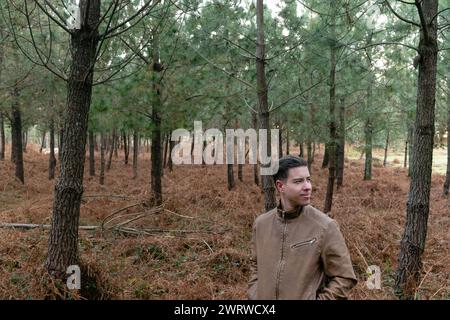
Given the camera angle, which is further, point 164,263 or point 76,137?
point 164,263

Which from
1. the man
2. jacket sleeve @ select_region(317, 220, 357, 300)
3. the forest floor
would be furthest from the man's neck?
the forest floor

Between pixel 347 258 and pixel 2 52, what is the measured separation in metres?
12.5

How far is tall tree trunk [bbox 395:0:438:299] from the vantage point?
183 inches

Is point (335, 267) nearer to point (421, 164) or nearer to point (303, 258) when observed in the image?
point (303, 258)

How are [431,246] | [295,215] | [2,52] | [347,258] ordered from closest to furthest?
[347,258] < [295,215] < [431,246] < [2,52]

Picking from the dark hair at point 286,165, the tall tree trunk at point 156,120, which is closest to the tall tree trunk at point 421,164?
the dark hair at point 286,165

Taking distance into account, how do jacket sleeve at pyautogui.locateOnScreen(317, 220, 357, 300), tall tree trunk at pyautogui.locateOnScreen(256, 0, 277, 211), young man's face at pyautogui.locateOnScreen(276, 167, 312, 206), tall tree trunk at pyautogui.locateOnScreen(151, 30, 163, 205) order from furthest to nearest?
1. tall tree trunk at pyautogui.locateOnScreen(151, 30, 163, 205)
2. tall tree trunk at pyautogui.locateOnScreen(256, 0, 277, 211)
3. young man's face at pyautogui.locateOnScreen(276, 167, 312, 206)
4. jacket sleeve at pyautogui.locateOnScreen(317, 220, 357, 300)

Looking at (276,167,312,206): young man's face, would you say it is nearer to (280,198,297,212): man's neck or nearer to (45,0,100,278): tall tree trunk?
(280,198,297,212): man's neck

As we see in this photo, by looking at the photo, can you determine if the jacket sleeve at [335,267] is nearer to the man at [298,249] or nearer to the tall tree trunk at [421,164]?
the man at [298,249]

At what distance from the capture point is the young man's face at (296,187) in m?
2.41

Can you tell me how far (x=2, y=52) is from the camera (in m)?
11.6

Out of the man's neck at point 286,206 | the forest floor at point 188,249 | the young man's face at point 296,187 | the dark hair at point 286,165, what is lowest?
the forest floor at point 188,249
